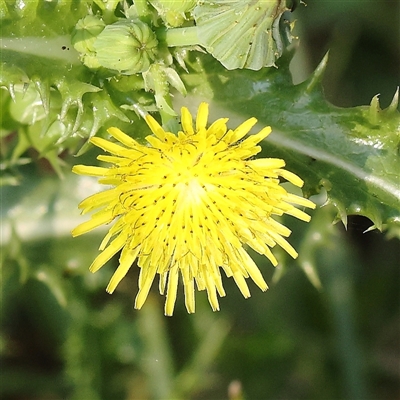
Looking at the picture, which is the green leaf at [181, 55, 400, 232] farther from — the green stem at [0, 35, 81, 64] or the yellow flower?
the green stem at [0, 35, 81, 64]

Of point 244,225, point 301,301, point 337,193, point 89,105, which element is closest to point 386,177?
point 337,193

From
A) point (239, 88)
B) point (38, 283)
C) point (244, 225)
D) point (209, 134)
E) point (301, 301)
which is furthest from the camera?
point (301, 301)

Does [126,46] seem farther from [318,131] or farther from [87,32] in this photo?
[318,131]

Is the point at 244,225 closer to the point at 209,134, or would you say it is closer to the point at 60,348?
the point at 209,134

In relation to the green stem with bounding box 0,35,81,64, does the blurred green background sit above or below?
below

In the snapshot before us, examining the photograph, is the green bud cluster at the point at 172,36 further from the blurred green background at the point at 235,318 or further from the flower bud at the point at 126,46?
the blurred green background at the point at 235,318

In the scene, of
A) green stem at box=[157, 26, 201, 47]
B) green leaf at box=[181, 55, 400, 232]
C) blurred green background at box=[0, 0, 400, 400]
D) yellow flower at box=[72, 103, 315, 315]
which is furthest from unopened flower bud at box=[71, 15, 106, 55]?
blurred green background at box=[0, 0, 400, 400]
